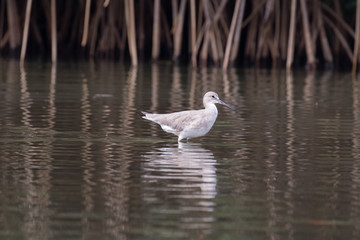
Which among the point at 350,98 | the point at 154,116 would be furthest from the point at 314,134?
the point at 350,98

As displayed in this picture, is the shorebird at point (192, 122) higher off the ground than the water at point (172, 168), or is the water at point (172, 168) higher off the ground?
the shorebird at point (192, 122)

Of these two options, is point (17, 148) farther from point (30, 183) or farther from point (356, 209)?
point (356, 209)

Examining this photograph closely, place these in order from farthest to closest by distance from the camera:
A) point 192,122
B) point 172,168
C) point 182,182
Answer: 1. point 192,122
2. point 172,168
3. point 182,182

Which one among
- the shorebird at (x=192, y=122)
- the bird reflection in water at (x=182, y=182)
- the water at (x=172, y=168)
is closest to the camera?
the water at (x=172, y=168)

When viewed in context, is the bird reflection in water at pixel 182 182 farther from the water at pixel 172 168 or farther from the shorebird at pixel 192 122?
the shorebird at pixel 192 122

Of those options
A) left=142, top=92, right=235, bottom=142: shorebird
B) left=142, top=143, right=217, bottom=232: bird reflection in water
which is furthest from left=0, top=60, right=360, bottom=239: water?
left=142, top=92, right=235, bottom=142: shorebird

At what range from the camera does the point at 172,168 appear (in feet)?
23.2

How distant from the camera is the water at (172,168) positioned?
206 inches

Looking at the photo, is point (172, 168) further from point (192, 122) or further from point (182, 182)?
point (192, 122)

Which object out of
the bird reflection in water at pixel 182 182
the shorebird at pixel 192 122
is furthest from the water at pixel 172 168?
the shorebird at pixel 192 122

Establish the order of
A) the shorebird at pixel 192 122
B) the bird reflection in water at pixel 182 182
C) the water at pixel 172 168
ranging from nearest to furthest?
the water at pixel 172 168
the bird reflection in water at pixel 182 182
the shorebird at pixel 192 122

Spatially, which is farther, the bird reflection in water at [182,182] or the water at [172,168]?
the bird reflection in water at [182,182]

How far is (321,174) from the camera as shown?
22.7ft

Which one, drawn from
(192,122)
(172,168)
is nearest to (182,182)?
(172,168)
